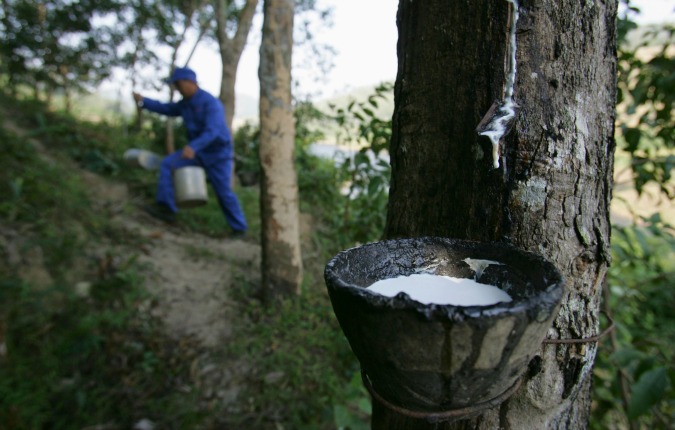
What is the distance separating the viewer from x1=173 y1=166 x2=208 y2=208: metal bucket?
163 inches

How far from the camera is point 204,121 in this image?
4.60 m

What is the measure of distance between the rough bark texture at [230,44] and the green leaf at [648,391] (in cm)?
567

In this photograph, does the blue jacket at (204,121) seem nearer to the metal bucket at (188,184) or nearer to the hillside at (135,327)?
the metal bucket at (188,184)

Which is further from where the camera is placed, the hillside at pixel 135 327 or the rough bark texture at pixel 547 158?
the hillside at pixel 135 327

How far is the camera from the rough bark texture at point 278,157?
2990 mm

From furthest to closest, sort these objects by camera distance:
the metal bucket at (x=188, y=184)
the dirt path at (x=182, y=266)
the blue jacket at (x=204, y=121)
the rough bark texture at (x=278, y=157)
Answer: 1. the blue jacket at (x=204, y=121)
2. the metal bucket at (x=188, y=184)
3. the dirt path at (x=182, y=266)
4. the rough bark texture at (x=278, y=157)

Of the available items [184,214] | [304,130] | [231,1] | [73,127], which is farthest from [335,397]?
[231,1]

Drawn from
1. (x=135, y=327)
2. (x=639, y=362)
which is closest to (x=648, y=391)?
(x=639, y=362)

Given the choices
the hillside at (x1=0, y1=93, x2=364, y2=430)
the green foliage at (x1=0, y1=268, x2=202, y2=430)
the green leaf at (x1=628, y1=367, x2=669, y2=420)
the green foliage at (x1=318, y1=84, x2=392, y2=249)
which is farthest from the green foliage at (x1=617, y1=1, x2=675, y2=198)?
the green foliage at (x1=0, y1=268, x2=202, y2=430)

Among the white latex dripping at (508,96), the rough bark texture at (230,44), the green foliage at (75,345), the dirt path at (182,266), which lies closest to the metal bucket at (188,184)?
the dirt path at (182,266)

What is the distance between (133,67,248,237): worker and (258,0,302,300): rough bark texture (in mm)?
1547

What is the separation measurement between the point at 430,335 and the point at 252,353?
8.38 ft

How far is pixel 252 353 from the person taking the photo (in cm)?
287

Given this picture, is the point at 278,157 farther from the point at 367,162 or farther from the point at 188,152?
the point at 188,152
